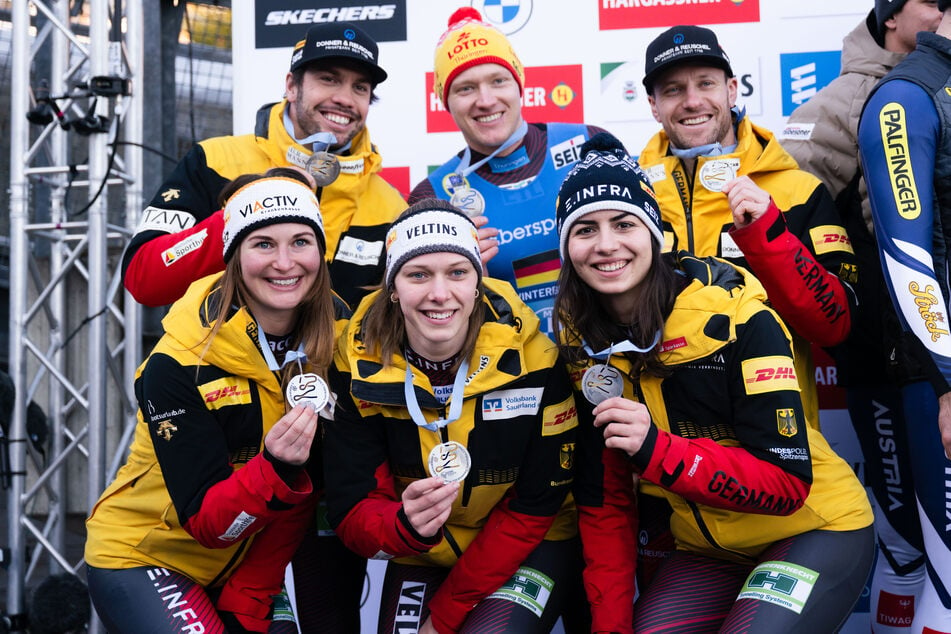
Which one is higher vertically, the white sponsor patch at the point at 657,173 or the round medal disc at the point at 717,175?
the white sponsor patch at the point at 657,173

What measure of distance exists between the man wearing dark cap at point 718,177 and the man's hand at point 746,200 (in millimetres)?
318

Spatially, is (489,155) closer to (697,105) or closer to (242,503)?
(697,105)

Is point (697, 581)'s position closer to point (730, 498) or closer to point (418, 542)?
point (730, 498)

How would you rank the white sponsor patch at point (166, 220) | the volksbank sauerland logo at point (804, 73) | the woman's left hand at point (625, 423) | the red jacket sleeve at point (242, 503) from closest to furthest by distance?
the woman's left hand at point (625, 423)
the red jacket sleeve at point (242, 503)
the white sponsor patch at point (166, 220)
the volksbank sauerland logo at point (804, 73)

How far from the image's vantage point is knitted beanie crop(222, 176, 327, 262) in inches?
104

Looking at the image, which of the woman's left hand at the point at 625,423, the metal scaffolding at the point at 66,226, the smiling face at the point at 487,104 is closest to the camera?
the woman's left hand at the point at 625,423

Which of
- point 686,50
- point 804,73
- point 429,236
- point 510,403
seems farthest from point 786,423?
point 804,73

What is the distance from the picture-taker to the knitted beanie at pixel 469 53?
3.38 m

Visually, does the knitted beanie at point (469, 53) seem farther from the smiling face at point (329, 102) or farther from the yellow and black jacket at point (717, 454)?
the yellow and black jacket at point (717, 454)

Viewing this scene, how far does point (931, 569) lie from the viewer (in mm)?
2605

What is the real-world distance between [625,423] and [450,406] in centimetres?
51

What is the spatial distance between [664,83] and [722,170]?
393 millimetres

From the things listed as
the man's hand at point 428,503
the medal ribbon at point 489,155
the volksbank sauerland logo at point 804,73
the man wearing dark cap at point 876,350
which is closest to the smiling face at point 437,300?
the man's hand at point 428,503

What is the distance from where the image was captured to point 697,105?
3.12 meters
